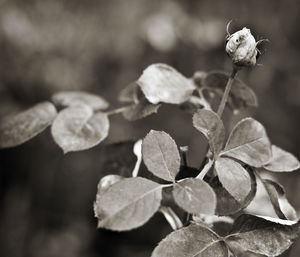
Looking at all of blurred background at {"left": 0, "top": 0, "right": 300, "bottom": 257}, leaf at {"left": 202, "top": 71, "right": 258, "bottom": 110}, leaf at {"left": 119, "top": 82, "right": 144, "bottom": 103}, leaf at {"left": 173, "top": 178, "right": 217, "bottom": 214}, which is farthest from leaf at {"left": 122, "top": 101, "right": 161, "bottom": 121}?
blurred background at {"left": 0, "top": 0, "right": 300, "bottom": 257}

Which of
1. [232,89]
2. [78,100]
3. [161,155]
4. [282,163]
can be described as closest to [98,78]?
[78,100]

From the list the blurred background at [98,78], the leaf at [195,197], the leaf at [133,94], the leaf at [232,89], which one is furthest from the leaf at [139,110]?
the blurred background at [98,78]

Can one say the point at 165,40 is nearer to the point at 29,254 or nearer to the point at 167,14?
the point at 167,14

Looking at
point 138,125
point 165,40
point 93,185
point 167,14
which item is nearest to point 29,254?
point 93,185

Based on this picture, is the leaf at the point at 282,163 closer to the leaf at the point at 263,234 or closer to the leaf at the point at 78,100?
the leaf at the point at 263,234

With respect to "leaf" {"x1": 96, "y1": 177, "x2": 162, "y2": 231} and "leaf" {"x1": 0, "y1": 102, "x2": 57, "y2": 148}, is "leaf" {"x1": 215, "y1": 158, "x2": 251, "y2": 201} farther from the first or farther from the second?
"leaf" {"x1": 0, "y1": 102, "x2": 57, "y2": 148}

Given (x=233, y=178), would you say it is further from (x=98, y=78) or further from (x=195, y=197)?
(x=98, y=78)
